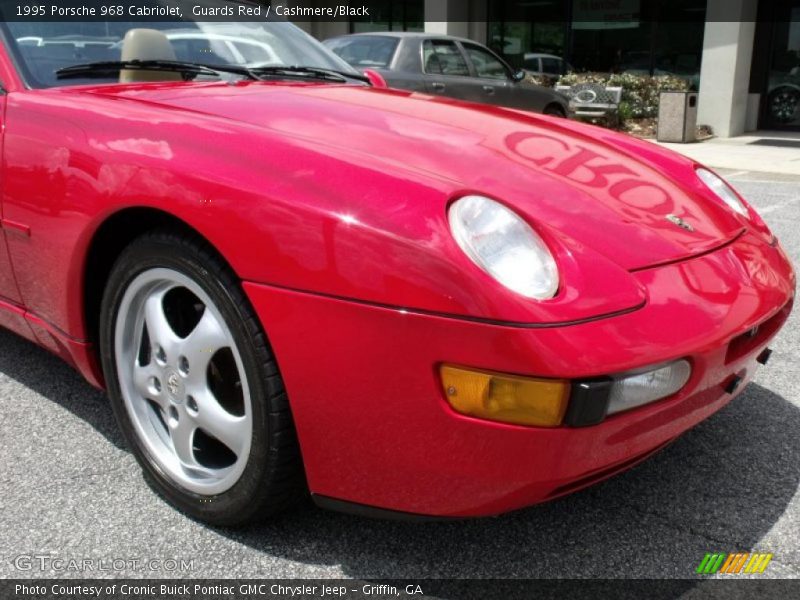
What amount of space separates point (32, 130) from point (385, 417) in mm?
1378

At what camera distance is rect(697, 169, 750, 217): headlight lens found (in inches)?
→ 90.9

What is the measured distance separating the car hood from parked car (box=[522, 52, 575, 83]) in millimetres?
14604

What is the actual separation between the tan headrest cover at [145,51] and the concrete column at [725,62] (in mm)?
12478

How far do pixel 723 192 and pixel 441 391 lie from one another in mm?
1384

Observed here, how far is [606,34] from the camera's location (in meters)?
16.1

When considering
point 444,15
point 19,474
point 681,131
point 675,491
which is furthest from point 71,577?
point 444,15

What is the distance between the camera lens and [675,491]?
2064 mm

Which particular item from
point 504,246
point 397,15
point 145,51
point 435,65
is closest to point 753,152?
point 435,65

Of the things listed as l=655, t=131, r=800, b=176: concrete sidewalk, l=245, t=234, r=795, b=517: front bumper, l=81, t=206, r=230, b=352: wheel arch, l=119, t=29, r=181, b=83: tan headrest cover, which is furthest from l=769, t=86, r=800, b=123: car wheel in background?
l=81, t=206, r=230, b=352: wheel arch

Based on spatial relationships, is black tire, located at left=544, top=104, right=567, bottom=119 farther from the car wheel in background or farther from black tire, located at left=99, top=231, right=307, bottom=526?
black tire, located at left=99, top=231, right=307, bottom=526

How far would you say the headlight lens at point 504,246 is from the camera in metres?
1.49

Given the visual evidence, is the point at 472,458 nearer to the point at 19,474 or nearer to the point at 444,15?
the point at 19,474

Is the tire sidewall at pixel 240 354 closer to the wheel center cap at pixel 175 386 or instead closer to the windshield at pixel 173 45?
the wheel center cap at pixel 175 386

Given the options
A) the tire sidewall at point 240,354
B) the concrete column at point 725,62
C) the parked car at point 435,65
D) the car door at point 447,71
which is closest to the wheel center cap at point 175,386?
the tire sidewall at point 240,354
